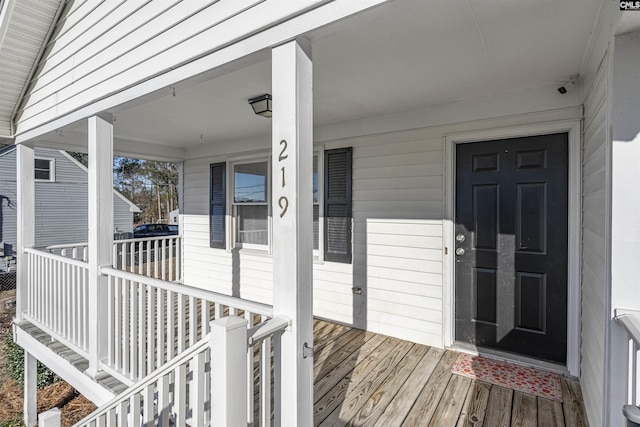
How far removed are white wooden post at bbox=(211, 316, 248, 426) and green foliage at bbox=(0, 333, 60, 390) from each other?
16.9ft

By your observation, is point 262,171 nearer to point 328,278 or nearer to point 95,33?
point 328,278

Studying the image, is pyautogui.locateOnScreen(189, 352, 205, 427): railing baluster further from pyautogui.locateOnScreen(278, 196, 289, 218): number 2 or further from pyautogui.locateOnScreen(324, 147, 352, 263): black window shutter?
pyautogui.locateOnScreen(324, 147, 352, 263): black window shutter

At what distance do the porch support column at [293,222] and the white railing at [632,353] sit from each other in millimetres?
1296

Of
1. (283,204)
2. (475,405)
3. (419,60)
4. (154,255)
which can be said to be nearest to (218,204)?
(154,255)

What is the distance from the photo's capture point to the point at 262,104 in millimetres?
3062

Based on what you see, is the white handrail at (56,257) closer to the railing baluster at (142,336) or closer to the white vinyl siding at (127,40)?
the railing baluster at (142,336)

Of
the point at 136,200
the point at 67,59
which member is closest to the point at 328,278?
the point at 67,59

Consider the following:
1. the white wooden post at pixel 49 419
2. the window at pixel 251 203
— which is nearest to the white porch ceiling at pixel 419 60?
the window at pixel 251 203

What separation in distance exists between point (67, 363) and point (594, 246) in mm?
4297

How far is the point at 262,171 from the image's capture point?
4.88 meters

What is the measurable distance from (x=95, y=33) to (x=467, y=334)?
4260mm

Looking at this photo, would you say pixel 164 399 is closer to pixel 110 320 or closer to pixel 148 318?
pixel 148 318

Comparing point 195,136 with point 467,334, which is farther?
point 195,136

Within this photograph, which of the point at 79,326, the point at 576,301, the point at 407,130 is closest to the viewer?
the point at 576,301
